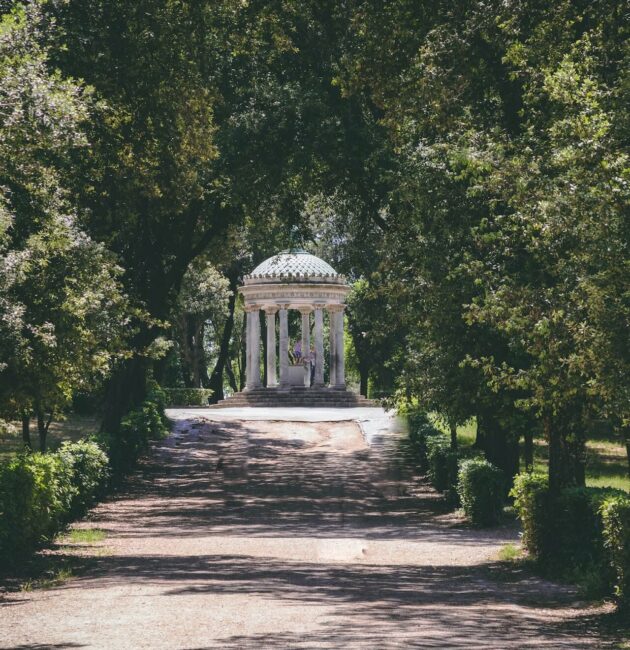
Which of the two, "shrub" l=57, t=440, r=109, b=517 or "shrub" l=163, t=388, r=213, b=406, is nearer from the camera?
"shrub" l=57, t=440, r=109, b=517

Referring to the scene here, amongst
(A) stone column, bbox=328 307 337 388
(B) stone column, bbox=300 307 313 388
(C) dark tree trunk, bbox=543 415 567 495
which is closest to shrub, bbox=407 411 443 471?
(C) dark tree trunk, bbox=543 415 567 495

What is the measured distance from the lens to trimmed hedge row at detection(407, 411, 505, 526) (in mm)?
22328

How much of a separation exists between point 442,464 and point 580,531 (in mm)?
12398

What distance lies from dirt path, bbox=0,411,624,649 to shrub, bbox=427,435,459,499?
0.60 metres

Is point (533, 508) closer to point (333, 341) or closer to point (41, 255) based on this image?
point (41, 255)

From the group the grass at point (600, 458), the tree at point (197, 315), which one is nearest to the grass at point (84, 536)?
the grass at point (600, 458)

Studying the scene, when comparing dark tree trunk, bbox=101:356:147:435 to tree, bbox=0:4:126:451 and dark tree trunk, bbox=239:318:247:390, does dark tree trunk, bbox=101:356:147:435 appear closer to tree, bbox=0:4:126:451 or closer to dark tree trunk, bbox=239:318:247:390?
tree, bbox=0:4:126:451

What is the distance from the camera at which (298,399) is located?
53.8 metres

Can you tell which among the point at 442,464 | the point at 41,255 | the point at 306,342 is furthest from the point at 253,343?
the point at 41,255

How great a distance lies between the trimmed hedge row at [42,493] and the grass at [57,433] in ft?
28.5

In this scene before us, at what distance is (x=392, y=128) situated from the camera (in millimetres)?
21906

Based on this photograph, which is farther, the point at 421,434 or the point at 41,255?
the point at 421,434

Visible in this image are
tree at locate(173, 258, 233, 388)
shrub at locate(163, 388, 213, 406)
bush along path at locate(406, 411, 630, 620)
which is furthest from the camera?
tree at locate(173, 258, 233, 388)

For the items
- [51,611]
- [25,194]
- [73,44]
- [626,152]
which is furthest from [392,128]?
[51,611]
